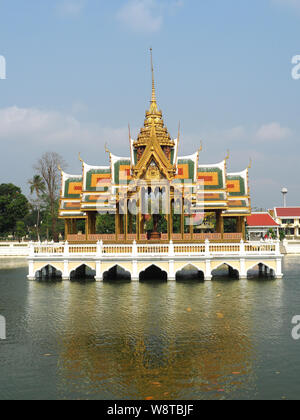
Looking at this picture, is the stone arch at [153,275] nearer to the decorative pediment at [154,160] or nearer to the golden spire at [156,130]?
the decorative pediment at [154,160]

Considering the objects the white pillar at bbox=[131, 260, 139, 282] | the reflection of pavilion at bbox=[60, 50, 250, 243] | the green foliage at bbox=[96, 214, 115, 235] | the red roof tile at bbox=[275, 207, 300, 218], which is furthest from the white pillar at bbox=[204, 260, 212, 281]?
the red roof tile at bbox=[275, 207, 300, 218]

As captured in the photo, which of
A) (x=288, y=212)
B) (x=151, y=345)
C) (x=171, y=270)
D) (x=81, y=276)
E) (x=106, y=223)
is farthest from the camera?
(x=288, y=212)

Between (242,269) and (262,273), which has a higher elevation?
(242,269)

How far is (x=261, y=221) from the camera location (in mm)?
67500

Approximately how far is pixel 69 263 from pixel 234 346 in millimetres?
16002

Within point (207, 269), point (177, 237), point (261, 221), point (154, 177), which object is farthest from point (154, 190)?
point (261, 221)

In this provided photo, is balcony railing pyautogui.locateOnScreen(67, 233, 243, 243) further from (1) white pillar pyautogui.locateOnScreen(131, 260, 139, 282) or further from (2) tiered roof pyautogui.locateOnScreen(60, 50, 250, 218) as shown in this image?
(1) white pillar pyautogui.locateOnScreen(131, 260, 139, 282)

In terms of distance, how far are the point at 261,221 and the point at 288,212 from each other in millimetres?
21485

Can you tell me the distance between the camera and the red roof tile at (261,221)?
216ft

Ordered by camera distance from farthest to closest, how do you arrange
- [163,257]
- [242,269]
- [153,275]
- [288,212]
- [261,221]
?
[288,212] → [261,221] → [153,275] → [242,269] → [163,257]

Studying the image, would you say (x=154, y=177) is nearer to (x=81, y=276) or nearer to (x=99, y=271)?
(x=99, y=271)
